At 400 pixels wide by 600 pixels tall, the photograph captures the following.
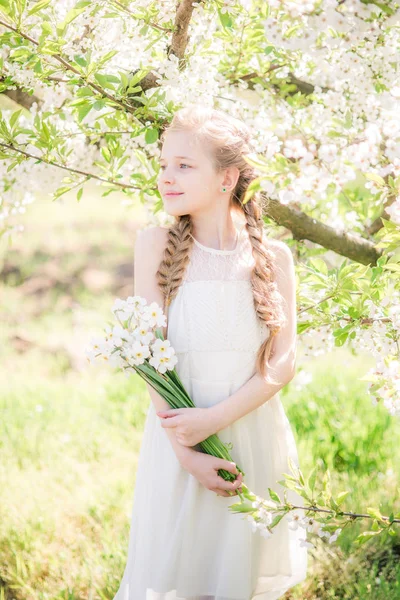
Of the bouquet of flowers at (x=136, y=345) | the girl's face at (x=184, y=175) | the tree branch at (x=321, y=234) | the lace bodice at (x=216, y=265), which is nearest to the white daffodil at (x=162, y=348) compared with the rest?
the bouquet of flowers at (x=136, y=345)

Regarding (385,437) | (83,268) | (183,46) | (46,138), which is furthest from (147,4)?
(83,268)

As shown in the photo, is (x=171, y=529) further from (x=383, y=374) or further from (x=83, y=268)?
(x=83, y=268)

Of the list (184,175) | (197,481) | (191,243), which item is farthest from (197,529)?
(184,175)

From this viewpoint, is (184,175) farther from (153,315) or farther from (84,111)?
(153,315)

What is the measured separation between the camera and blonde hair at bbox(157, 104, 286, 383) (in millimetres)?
2064

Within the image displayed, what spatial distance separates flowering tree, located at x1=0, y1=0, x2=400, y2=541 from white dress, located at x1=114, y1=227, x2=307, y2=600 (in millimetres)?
293

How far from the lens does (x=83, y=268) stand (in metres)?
7.98

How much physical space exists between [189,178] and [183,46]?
572 millimetres

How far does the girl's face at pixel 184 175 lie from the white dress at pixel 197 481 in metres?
0.15

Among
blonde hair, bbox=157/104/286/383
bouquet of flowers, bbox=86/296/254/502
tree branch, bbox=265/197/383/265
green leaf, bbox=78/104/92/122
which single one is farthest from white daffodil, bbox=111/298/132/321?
tree branch, bbox=265/197/383/265

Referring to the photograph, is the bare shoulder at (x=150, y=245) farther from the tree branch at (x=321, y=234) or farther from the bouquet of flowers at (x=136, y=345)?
the tree branch at (x=321, y=234)

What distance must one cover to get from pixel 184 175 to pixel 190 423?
0.70 metres

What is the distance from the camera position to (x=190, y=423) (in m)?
1.92

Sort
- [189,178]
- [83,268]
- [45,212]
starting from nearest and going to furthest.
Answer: [189,178] → [83,268] → [45,212]
